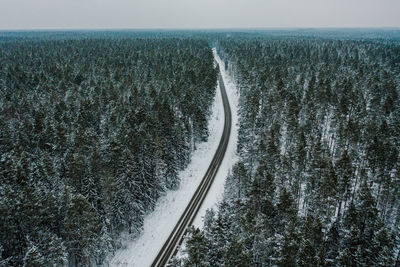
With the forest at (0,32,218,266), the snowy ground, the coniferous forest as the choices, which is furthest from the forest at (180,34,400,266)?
the forest at (0,32,218,266)

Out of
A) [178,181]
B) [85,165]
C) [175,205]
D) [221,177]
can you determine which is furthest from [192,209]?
[85,165]

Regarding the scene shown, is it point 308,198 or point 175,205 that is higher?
point 308,198

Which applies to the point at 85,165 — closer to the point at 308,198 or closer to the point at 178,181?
the point at 178,181

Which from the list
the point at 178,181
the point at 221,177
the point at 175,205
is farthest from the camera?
the point at 221,177

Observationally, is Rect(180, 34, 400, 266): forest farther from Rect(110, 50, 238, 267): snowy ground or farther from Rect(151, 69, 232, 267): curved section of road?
Rect(110, 50, 238, 267): snowy ground

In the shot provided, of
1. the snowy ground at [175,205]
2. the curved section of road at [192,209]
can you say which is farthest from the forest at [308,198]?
the snowy ground at [175,205]

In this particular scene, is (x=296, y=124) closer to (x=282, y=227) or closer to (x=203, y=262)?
(x=282, y=227)

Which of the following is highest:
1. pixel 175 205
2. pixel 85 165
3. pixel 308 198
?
pixel 85 165

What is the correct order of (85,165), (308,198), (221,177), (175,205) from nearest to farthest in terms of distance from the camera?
(85,165) → (308,198) → (175,205) → (221,177)

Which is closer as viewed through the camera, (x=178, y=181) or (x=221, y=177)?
(x=178, y=181)
